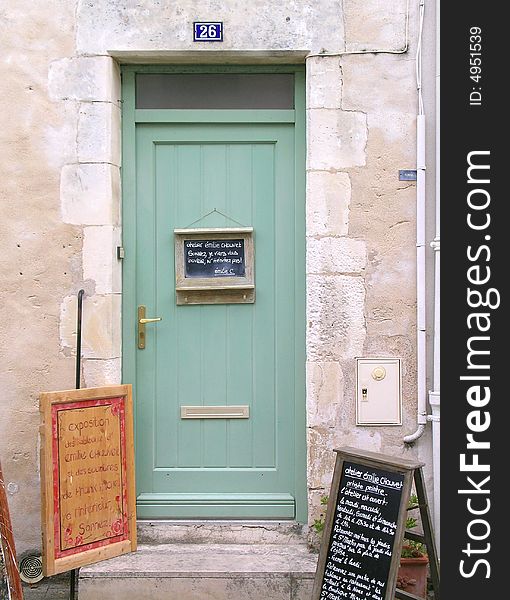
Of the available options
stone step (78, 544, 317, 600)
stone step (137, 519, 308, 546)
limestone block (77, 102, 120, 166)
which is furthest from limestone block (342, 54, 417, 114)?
stone step (78, 544, 317, 600)

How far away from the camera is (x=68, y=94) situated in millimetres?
4531

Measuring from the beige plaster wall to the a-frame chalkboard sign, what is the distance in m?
0.54

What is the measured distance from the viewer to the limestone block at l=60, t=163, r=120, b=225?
4520 mm

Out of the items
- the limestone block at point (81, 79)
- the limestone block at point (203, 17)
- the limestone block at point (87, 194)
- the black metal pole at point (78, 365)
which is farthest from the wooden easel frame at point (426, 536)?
the limestone block at point (81, 79)

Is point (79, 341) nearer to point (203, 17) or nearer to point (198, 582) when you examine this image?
point (198, 582)

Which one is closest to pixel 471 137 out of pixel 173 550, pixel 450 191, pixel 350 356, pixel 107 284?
pixel 450 191

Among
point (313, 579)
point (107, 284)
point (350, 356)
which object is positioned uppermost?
point (107, 284)

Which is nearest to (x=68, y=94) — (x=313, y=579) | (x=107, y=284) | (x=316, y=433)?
(x=107, y=284)

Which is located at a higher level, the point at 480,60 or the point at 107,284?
the point at 480,60

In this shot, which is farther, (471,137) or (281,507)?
(281,507)

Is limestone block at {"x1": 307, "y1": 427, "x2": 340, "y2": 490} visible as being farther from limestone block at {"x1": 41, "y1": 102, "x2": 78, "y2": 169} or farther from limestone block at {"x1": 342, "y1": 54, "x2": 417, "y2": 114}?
limestone block at {"x1": 41, "y1": 102, "x2": 78, "y2": 169}

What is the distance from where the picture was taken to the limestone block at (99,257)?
4.52 meters

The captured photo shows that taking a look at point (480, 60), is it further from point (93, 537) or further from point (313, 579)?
point (93, 537)

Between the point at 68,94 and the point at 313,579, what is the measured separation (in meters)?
2.76
